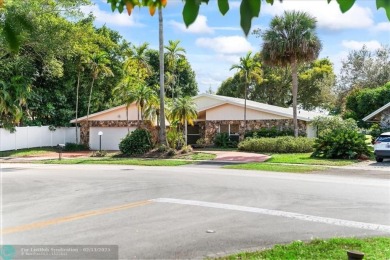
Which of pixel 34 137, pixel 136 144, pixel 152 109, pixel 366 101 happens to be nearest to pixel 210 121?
pixel 152 109

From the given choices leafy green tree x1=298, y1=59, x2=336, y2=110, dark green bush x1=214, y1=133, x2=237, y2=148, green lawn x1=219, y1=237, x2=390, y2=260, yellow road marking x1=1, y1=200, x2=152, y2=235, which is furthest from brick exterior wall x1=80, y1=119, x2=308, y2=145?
green lawn x1=219, y1=237, x2=390, y2=260

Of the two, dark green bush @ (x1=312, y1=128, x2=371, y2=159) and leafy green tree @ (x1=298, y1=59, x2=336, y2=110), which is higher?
leafy green tree @ (x1=298, y1=59, x2=336, y2=110)

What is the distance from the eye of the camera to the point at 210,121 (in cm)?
3644

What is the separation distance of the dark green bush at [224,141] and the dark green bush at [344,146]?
1094 centimetres

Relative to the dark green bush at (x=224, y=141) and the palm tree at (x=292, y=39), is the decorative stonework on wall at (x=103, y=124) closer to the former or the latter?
the dark green bush at (x=224, y=141)

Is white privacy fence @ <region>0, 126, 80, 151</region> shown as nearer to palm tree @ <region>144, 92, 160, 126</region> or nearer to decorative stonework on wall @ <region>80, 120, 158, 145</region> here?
decorative stonework on wall @ <region>80, 120, 158, 145</region>

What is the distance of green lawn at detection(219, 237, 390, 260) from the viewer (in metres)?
5.58

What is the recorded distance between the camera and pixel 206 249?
6.43m

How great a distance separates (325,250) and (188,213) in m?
3.79

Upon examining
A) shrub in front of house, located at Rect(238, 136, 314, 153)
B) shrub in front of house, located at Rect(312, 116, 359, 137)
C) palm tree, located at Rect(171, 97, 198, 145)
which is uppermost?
palm tree, located at Rect(171, 97, 198, 145)

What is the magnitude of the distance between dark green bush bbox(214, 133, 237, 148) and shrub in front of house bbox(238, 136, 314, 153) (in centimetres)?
388

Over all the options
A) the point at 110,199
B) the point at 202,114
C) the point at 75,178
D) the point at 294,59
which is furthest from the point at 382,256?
the point at 202,114

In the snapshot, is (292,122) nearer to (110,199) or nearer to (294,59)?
(294,59)

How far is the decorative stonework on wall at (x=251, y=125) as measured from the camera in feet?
109
